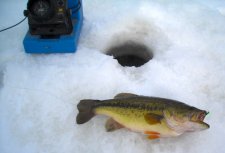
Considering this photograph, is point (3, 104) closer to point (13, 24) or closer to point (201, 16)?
point (13, 24)

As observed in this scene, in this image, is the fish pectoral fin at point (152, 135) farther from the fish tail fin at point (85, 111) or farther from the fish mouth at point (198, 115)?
the fish tail fin at point (85, 111)

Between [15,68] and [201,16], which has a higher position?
[201,16]

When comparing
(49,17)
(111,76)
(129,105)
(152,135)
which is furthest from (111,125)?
(49,17)

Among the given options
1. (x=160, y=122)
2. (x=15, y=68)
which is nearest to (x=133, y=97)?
(x=160, y=122)

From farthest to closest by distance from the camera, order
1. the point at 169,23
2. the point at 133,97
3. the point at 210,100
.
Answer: the point at 169,23
the point at 210,100
the point at 133,97

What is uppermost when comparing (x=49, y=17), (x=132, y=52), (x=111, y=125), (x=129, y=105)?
(x=49, y=17)

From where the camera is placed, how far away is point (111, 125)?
2121 mm

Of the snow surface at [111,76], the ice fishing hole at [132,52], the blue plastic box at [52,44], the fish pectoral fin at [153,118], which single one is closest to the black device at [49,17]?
the blue plastic box at [52,44]

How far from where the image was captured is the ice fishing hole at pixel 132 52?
3004 mm

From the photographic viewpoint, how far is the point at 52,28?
270cm

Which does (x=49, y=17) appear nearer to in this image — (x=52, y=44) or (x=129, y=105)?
(x=52, y=44)

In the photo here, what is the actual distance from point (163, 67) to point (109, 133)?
86 cm

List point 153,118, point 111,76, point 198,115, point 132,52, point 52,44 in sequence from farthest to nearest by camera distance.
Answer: point 132,52, point 52,44, point 111,76, point 153,118, point 198,115

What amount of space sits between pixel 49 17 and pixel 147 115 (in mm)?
1306
